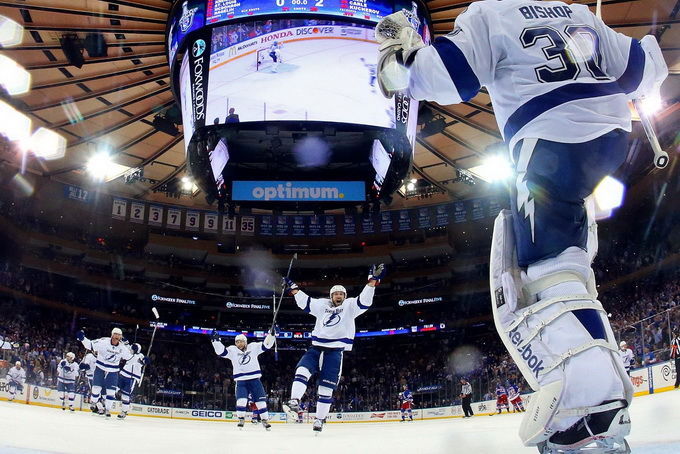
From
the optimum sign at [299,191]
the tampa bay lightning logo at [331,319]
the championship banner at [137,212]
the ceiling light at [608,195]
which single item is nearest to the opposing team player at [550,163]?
the ceiling light at [608,195]

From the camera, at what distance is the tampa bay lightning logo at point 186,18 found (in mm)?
12195

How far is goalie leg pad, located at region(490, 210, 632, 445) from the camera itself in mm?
1592

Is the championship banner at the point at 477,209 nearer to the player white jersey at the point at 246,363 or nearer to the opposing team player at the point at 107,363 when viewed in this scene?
the player white jersey at the point at 246,363

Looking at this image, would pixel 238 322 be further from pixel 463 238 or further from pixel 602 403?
pixel 602 403

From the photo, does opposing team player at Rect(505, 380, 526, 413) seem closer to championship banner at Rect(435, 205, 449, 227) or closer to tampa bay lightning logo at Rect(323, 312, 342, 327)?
tampa bay lightning logo at Rect(323, 312, 342, 327)

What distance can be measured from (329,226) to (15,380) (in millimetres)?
19235

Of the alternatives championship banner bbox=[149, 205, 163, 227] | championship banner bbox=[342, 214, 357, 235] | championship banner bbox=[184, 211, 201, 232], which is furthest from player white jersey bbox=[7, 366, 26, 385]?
championship banner bbox=[342, 214, 357, 235]

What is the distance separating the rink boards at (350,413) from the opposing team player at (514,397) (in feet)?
1.01

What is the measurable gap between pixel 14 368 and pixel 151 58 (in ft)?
33.8

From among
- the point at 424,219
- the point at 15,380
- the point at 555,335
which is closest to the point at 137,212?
the point at 15,380

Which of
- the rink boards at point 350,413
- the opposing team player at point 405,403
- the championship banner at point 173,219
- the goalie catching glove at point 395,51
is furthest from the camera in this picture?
the championship banner at point 173,219

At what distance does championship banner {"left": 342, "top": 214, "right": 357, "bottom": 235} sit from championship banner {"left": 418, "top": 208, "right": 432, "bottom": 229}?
4175 mm

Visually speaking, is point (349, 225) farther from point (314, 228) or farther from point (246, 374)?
point (246, 374)

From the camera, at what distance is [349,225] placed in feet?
109
